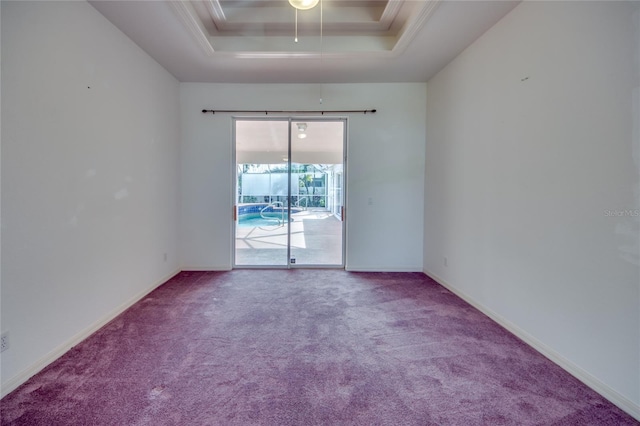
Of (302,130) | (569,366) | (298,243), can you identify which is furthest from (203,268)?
(569,366)

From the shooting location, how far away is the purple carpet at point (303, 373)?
4.95 ft

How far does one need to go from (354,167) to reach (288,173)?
3.46ft

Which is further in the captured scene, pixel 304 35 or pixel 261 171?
pixel 261 171

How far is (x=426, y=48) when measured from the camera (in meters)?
2.99

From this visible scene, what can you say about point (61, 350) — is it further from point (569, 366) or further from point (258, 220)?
point (569, 366)

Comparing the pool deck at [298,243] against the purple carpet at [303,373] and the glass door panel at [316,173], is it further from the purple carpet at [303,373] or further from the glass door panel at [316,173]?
the purple carpet at [303,373]

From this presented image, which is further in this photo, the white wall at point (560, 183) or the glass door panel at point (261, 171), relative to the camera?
the glass door panel at point (261, 171)

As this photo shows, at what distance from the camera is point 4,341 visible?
1646 millimetres

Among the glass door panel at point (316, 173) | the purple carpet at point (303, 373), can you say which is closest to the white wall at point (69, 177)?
the purple carpet at point (303, 373)

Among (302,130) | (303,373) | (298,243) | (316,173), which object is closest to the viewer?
(303,373)

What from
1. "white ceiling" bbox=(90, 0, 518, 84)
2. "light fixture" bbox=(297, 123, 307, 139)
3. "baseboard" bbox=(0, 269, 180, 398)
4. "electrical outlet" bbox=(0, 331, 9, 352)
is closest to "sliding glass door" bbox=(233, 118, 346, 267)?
"light fixture" bbox=(297, 123, 307, 139)

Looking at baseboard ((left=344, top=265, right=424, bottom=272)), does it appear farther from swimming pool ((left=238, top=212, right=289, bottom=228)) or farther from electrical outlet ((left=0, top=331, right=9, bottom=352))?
electrical outlet ((left=0, top=331, right=9, bottom=352))

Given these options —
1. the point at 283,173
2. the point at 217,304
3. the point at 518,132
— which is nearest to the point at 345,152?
the point at 283,173

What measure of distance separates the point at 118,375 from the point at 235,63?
11.1 feet
